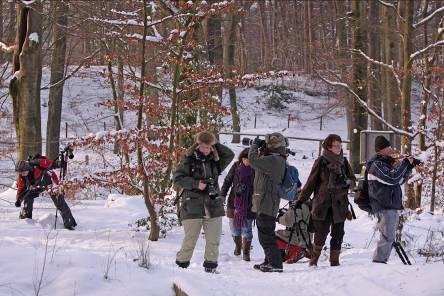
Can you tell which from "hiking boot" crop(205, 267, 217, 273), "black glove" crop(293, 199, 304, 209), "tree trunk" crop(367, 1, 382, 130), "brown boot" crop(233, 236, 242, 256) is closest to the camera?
"hiking boot" crop(205, 267, 217, 273)

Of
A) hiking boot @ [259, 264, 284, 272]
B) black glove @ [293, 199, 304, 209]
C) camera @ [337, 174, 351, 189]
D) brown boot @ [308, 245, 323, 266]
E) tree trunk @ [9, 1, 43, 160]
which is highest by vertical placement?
tree trunk @ [9, 1, 43, 160]

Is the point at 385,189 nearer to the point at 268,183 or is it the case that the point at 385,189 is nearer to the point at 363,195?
the point at 363,195

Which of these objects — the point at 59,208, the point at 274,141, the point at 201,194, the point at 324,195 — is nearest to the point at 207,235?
the point at 201,194

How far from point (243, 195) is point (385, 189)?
2.32m

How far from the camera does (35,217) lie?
11289mm

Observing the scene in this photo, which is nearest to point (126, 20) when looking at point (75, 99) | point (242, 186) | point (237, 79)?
point (237, 79)

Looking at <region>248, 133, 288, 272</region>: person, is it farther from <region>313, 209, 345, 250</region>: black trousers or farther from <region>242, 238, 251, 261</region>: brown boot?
<region>242, 238, 251, 261</region>: brown boot

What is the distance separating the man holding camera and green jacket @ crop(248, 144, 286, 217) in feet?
3.64

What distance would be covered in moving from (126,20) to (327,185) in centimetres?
415

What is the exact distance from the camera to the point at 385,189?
7.00 metres

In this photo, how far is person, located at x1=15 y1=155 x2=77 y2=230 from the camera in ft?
34.1

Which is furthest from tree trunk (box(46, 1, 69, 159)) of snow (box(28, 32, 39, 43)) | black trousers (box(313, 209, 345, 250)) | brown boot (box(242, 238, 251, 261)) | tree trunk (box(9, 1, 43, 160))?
black trousers (box(313, 209, 345, 250))

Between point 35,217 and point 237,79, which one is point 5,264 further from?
point 35,217

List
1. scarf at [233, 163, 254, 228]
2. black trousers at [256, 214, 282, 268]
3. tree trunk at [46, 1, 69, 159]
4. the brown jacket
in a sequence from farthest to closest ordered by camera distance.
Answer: tree trunk at [46, 1, 69, 159]
scarf at [233, 163, 254, 228]
the brown jacket
black trousers at [256, 214, 282, 268]
